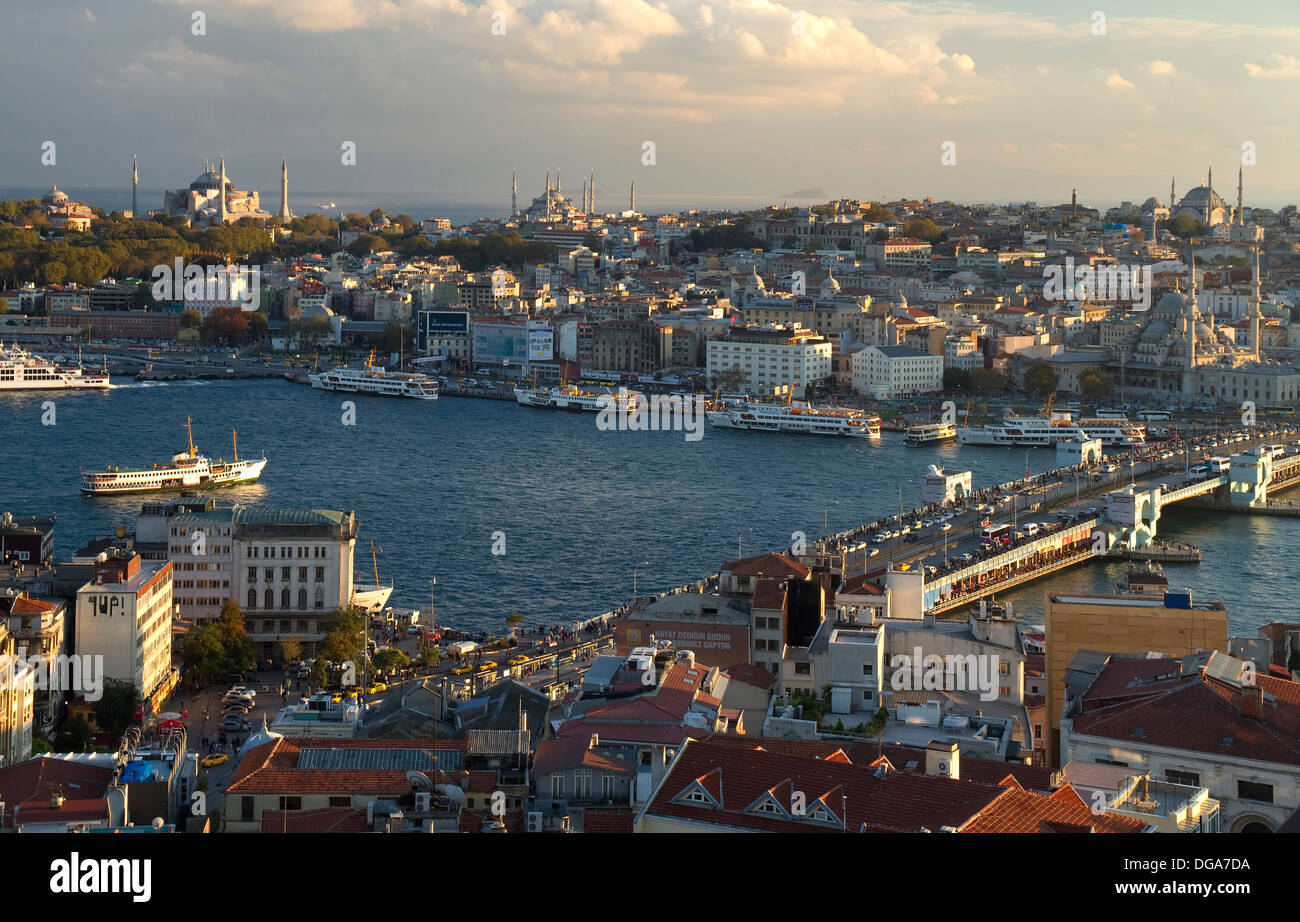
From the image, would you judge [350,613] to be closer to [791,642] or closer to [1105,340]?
[791,642]

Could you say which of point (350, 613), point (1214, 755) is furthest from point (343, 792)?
point (350, 613)

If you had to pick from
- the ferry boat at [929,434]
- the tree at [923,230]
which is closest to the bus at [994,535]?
the ferry boat at [929,434]

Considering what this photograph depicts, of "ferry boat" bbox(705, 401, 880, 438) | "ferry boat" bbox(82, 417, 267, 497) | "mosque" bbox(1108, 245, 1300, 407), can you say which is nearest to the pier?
"ferry boat" bbox(705, 401, 880, 438)

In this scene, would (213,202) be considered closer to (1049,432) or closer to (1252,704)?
(1049,432)

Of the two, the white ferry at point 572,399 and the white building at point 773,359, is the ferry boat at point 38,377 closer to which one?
the white ferry at point 572,399

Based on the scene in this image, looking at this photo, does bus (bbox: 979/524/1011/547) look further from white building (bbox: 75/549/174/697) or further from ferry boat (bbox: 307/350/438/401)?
ferry boat (bbox: 307/350/438/401)
